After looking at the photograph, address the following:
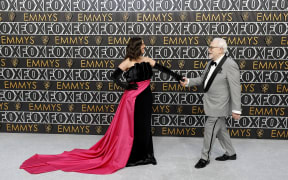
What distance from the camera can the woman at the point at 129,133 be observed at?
373cm

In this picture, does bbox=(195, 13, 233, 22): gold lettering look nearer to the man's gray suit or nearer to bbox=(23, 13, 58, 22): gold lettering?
the man's gray suit

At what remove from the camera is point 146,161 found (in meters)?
3.84

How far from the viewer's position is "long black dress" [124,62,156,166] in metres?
3.80

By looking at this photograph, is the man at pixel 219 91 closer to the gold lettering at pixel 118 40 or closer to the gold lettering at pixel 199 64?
the gold lettering at pixel 199 64

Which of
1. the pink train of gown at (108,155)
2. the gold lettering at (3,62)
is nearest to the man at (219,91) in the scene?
the pink train of gown at (108,155)

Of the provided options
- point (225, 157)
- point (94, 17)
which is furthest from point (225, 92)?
point (94, 17)

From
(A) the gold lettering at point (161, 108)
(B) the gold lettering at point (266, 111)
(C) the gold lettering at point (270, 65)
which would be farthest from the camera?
(A) the gold lettering at point (161, 108)

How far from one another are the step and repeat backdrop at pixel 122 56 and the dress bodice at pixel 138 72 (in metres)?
1.06

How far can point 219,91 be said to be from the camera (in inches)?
144

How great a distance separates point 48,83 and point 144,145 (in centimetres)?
212

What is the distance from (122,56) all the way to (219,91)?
1.83m

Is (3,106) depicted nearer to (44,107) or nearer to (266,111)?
(44,107)

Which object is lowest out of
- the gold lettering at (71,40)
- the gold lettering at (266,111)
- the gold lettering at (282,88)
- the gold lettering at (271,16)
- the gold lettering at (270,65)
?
the gold lettering at (266,111)

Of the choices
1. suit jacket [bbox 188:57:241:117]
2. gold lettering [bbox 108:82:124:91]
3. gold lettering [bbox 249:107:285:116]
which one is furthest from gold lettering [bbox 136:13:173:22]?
gold lettering [bbox 249:107:285:116]
